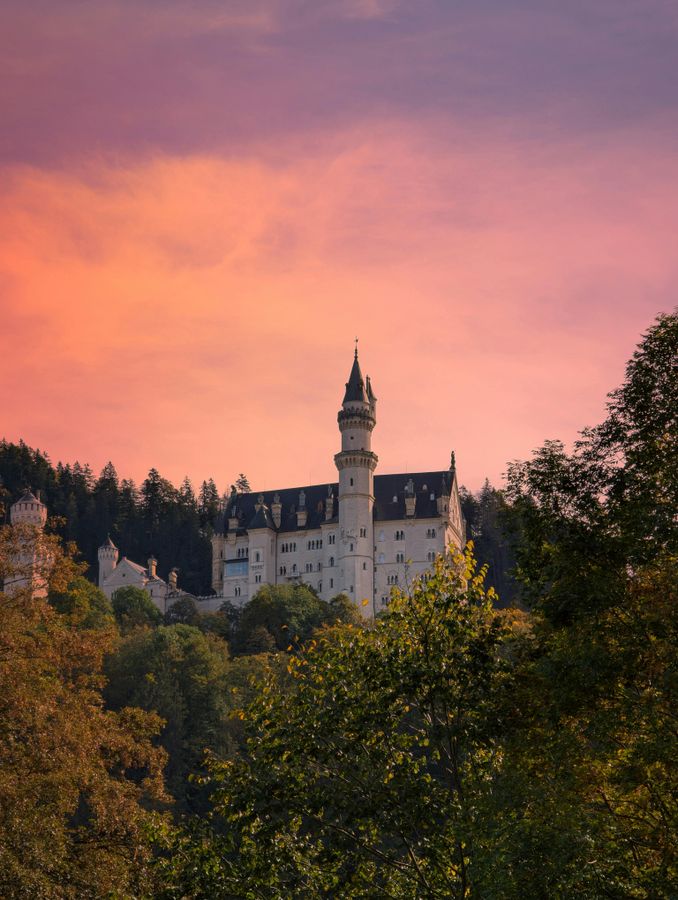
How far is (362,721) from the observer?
22.3 m

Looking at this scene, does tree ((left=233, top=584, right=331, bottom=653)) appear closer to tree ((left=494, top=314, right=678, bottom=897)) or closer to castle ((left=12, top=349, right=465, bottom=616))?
castle ((left=12, top=349, right=465, bottom=616))

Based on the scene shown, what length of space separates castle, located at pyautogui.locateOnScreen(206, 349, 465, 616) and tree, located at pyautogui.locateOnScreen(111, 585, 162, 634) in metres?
11.4

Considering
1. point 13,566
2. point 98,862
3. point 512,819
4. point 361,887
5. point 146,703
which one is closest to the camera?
point 512,819

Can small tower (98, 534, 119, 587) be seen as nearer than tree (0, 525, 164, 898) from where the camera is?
No

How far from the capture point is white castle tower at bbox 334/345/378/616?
5330 inches

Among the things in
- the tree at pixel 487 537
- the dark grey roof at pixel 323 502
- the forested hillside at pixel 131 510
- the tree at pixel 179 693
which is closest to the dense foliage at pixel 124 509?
the forested hillside at pixel 131 510

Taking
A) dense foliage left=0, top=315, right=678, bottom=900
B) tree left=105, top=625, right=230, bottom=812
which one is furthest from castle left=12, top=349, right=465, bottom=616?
dense foliage left=0, top=315, right=678, bottom=900

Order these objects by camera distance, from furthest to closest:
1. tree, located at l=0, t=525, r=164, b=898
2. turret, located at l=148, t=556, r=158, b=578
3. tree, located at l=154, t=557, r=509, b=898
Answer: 1. turret, located at l=148, t=556, r=158, b=578
2. tree, located at l=0, t=525, r=164, b=898
3. tree, located at l=154, t=557, r=509, b=898

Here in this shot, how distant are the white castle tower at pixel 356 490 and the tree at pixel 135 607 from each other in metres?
21.0

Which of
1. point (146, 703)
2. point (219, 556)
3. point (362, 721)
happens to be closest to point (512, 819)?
point (362, 721)

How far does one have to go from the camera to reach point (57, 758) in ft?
99.8

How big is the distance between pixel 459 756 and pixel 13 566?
1407 centimetres

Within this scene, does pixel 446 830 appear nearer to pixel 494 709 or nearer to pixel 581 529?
pixel 494 709

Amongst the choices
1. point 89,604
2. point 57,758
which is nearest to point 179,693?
point 89,604
